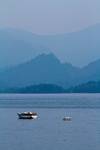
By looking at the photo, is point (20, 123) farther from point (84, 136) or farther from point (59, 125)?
point (84, 136)

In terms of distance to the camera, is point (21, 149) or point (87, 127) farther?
point (87, 127)

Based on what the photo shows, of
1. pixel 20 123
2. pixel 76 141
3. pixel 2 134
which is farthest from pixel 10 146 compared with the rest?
pixel 20 123

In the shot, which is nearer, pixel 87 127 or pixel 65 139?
pixel 65 139

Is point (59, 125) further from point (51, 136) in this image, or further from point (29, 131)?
point (51, 136)

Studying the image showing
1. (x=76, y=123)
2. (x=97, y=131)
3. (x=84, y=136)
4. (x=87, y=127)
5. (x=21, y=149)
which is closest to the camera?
(x=21, y=149)

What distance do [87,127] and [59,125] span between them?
565 centimetres

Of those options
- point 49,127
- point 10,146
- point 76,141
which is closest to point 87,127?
point 49,127

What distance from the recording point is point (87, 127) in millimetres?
83375

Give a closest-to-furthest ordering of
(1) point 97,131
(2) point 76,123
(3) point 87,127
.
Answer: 1. (1) point 97,131
2. (3) point 87,127
3. (2) point 76,123

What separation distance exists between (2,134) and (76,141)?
11569 mm

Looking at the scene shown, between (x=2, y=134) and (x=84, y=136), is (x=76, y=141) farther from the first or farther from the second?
(x=2, y=134)

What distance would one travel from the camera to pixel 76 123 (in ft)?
300

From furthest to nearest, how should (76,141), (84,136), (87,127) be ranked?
(87,127) → (84,136) → (76,141)

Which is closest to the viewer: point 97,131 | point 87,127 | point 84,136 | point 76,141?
point 76,141
